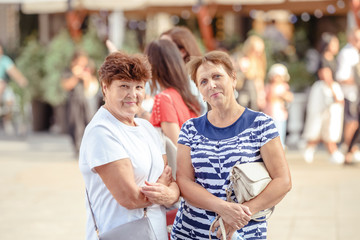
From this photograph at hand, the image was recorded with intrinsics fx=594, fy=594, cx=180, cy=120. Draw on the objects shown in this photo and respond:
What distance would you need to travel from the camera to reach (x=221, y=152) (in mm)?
2824

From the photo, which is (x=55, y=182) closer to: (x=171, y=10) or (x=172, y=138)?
(x=172, y=138)

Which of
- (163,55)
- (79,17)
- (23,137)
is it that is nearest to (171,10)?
(79,17)

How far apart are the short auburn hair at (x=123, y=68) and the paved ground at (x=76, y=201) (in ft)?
10.1

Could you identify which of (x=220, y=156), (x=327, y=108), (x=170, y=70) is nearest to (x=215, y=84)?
(x=220, y=156)

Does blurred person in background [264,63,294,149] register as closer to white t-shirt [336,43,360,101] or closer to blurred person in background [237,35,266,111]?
blurred person in background [237,35,266,111]

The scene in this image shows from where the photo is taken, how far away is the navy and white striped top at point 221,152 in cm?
281

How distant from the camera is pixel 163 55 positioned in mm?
3777

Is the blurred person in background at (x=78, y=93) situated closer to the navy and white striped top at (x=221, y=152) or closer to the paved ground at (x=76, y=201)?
the paved ground at (x=76, y=201)

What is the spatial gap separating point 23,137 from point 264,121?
11.4 meters

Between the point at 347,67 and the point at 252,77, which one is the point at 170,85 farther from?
the point at 252,77

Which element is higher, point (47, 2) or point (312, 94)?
point (47, 2)

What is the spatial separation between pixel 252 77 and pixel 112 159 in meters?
8.43

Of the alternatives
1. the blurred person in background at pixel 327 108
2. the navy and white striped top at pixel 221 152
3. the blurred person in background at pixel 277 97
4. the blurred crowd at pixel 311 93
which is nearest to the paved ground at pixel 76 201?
the blurred person in background at pixel 327 108

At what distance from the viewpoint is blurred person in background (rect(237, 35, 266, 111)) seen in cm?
1075
